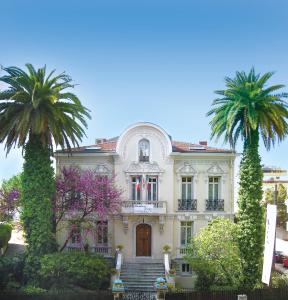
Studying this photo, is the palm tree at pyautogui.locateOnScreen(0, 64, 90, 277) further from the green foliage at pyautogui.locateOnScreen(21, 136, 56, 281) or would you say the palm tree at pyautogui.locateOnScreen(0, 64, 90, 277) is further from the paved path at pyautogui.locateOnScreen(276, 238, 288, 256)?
the paved path at pyautogui.locateOnScreen(276, 238, 288, 256)

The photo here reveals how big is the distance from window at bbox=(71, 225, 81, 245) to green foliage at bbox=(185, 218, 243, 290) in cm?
736

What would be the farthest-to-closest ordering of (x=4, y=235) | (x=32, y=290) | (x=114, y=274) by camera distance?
(x=4, y=235), (x=114, y=274), (x=32, y=290)

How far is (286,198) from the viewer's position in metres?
62.0

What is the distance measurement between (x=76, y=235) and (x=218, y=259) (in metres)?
9.42

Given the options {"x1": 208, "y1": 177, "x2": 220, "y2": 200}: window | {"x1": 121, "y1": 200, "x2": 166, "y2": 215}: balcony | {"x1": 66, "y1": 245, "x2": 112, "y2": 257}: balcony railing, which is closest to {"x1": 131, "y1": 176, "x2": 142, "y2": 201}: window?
{"x1": 121, "y1": 200, "x2": 166, "y2": 215}: balcony

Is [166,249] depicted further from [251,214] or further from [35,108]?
[35,108]

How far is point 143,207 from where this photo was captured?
33.2m

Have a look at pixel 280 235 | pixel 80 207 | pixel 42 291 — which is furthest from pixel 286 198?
pixel 42 291

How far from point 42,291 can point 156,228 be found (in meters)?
9.98

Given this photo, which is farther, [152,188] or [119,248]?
[152,188]

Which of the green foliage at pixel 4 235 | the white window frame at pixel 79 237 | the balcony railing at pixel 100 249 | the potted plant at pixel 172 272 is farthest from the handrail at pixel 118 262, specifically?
the green foliage at pixel 4 235

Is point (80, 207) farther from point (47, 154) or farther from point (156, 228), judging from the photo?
point (156, 228)

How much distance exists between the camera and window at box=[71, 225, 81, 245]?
30788 mm

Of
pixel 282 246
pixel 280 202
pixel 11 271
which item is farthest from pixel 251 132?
pixel 280 202
